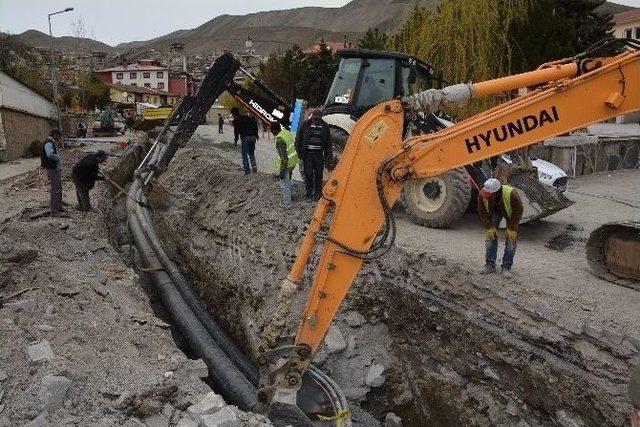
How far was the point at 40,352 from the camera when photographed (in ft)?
17.0

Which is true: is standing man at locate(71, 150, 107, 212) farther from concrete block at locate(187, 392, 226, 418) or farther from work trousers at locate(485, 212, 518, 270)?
work trousers at locate(485, 212, 518, 270)

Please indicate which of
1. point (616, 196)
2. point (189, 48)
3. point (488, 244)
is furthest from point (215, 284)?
point (189, 48)

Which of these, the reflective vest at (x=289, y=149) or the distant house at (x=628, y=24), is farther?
the distant house at (x=628, y=24)

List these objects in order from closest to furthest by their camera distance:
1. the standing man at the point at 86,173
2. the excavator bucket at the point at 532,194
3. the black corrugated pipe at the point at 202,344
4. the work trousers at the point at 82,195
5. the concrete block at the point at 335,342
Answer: the black corrugated pipe at the point at 202,344 → the concrete block at the point at 335,342 → the excavator bucket at the point at 532,194 → the standing man at the point at 86,173 → the work trousers at the point at 82,195

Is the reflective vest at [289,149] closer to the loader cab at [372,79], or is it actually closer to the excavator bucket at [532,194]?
the loader cab at [372,79]

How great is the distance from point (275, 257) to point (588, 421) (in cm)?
507

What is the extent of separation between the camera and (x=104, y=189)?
14.0m

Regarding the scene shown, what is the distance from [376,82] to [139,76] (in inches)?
3395

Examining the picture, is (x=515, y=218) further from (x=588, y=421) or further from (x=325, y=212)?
(x=325, y=212)

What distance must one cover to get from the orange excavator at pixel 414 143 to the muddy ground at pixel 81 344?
1295mm

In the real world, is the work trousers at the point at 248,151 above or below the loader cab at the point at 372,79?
below

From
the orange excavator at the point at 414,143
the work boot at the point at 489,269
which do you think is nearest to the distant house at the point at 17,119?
the work boot at the point at 489,269

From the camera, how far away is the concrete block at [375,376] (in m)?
6.71

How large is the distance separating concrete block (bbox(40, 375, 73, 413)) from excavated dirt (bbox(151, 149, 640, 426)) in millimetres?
2856
